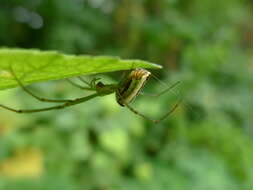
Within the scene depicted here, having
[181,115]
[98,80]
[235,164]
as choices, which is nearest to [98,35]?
[181,115]

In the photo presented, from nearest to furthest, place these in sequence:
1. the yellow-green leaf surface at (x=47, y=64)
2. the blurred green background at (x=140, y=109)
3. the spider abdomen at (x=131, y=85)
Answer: the yellow-green leaf surface at (x=47, y=64)
the spider abdomen at (x=131, y=85)
the blurred green background at (x=140, y=109)

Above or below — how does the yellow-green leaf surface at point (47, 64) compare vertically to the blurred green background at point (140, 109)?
above

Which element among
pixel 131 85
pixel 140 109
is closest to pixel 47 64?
pixel 131 85

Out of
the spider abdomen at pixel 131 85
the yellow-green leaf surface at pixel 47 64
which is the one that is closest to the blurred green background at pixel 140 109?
the spider abdomen at pixel 131 85

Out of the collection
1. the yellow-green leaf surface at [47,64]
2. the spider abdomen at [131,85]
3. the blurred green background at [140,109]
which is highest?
the yellow-green leaf surface at [47,64]

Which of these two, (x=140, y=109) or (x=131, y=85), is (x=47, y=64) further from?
(x=140, y=109)

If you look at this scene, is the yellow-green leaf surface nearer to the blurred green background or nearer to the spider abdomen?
the spider abdomen

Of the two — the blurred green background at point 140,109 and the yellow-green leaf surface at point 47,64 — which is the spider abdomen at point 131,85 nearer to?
the yellow-green leaf surface at point 47,64
